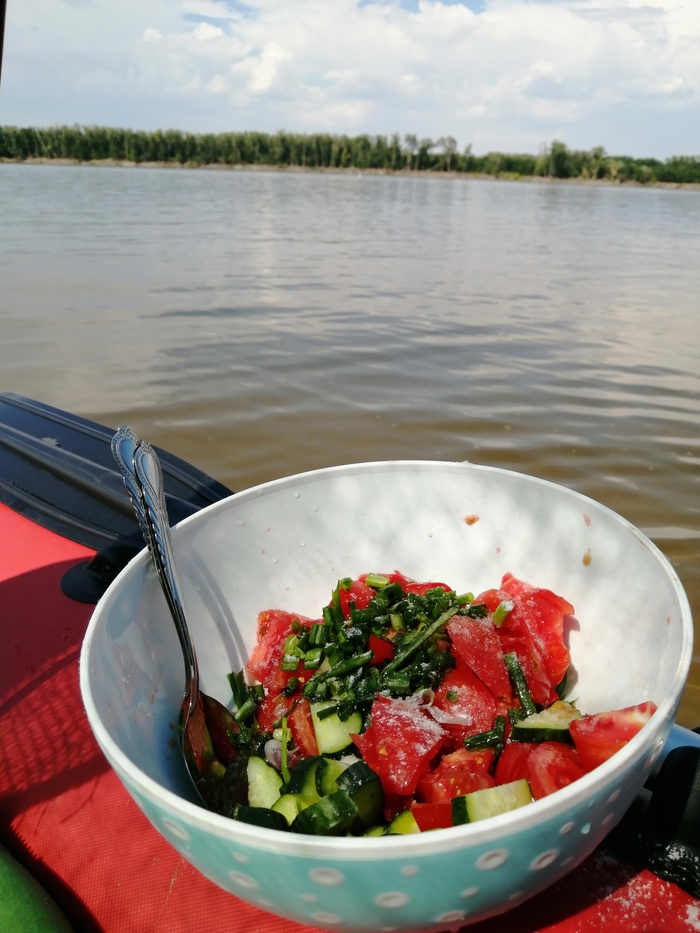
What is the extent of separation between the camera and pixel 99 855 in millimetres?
967

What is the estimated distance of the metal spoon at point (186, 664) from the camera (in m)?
0.97

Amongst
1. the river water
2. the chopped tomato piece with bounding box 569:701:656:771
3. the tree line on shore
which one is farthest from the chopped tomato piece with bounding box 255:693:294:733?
the tree line on shore

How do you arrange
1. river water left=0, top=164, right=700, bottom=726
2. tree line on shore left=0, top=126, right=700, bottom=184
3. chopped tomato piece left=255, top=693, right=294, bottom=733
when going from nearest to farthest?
1. chopped tomato piece left=255, top=693, right=294, bottom=733
2. river water left=0, top=164, right=700, bottom=726
3. tree line on shore left=0, top=126, right=700, bottom=184

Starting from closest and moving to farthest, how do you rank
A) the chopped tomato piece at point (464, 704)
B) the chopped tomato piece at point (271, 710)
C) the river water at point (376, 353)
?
the chopped tomato piece at point (464, 704) → the chopped tomato piece at point (271, 710) → the river water at point (376, 353)

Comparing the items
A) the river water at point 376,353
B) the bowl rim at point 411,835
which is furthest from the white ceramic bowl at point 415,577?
the river water at point 376,353

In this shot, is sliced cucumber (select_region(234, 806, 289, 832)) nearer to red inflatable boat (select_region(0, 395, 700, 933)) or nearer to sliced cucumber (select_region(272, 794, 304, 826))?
sliced cucumber (select_region(272, 794, 304, 826))

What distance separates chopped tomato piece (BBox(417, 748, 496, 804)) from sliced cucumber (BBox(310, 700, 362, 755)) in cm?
13

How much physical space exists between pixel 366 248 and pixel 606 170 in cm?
4805

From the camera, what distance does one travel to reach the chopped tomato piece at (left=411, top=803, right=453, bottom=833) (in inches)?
30.4

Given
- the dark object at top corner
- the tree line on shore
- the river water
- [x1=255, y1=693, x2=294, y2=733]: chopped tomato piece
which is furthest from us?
the tree line on shore

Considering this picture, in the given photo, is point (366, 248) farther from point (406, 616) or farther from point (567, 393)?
point (406, 616)

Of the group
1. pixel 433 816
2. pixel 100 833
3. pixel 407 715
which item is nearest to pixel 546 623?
pixel 407 715

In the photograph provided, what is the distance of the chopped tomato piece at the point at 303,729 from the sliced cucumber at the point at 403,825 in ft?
0.57

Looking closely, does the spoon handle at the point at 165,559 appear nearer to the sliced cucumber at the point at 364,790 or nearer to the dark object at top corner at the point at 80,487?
the sliced cucumber at the point at 364,790
